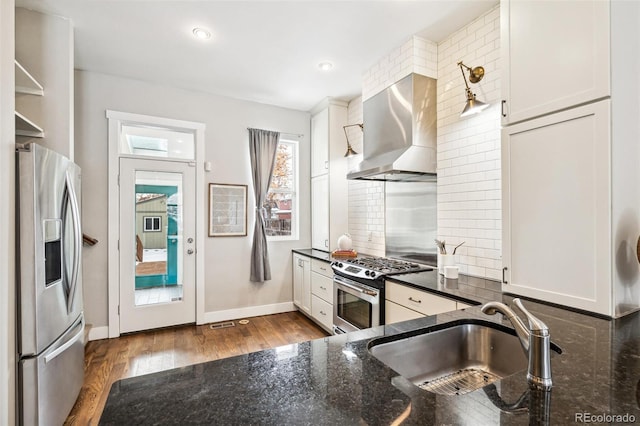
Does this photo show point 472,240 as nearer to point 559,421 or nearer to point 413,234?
point 413,234

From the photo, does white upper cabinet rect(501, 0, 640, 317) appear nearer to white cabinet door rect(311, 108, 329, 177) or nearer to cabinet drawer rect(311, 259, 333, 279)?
cabinet drawer rect(311, 259, 333, 279)

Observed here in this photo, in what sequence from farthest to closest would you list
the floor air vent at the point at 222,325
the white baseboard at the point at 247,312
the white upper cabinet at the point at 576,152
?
the white baseboard at the point at 247,312
the floor air vent at the point at 222,325
the white upper cabinet at the point at 576,152

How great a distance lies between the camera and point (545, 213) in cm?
160

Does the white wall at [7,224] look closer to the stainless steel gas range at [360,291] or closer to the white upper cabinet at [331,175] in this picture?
the stainless steel gas range at [360,291]

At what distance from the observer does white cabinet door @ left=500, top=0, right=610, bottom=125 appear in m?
1.39

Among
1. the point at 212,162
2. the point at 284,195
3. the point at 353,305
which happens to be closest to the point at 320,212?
the point at 284,195

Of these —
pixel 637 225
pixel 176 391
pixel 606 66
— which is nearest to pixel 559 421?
pixel 176 391

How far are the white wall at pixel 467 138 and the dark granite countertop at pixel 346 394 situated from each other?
136cm

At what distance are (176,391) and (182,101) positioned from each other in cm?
372

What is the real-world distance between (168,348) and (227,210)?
1702 mm

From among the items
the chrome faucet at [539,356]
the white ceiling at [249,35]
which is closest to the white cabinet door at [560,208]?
the chrome faucet at [539,356]

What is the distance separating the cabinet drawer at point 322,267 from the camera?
11.2 feet

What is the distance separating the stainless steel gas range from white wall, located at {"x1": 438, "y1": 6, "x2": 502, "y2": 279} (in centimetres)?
49

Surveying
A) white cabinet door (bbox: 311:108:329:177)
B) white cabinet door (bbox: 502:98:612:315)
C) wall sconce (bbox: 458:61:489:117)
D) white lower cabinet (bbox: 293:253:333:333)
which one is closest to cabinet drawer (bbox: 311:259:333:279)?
white lower cabinet (bbox: 293:253:333:333)
